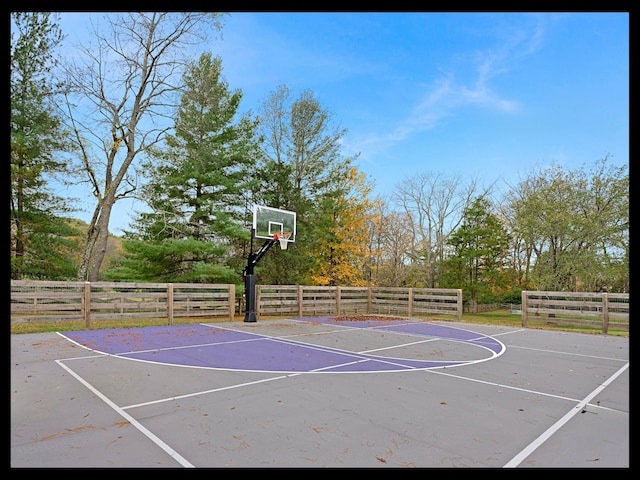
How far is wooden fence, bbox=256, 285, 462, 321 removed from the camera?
1179 centimetres

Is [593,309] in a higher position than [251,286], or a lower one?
lower

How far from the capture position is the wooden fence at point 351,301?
38.7 ft

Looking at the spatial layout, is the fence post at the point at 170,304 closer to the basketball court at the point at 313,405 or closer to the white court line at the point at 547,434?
the basketball court at the point at 313,405

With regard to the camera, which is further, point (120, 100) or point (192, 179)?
point (192, 179)

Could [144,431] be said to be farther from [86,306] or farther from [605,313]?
[605,313]

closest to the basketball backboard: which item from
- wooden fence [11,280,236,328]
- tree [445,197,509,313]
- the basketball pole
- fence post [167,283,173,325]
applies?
the basketball pole

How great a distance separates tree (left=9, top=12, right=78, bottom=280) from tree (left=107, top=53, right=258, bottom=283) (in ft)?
7.60

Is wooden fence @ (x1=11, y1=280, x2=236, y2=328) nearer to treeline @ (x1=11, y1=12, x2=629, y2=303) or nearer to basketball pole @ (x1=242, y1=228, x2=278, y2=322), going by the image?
basketball pole @ (x1=242, y1=228, x2=278, y2=322)

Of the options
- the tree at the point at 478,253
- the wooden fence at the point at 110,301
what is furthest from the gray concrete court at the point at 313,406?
the tree at the point at 478,253

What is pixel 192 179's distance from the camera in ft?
45.6

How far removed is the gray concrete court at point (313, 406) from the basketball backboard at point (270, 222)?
16.3ft

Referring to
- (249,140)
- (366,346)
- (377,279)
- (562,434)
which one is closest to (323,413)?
(562,434)

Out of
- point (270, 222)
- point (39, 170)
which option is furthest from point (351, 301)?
point (39, 170)

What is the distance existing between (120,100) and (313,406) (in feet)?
44.6
